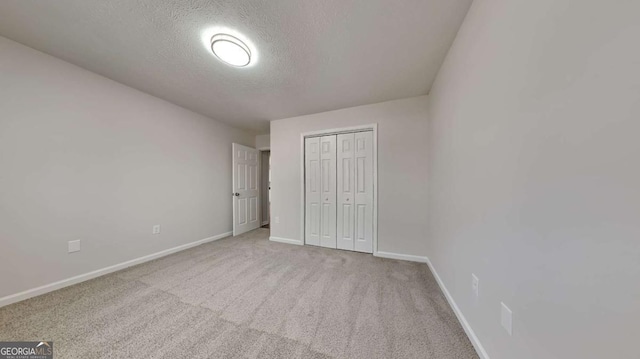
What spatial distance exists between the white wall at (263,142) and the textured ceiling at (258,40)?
1.95 meters

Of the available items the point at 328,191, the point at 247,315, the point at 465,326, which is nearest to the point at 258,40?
the point at 328,191

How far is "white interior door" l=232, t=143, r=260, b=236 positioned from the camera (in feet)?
12.2

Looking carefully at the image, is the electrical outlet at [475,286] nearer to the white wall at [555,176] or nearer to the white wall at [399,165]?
the white wall at [555,176]

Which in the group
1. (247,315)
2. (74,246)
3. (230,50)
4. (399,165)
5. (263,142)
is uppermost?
(230,50)

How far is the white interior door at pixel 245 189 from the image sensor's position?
3.72 m

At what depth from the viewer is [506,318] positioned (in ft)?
3.04

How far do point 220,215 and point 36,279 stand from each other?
6.60 ft

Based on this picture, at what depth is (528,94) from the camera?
2.60ft

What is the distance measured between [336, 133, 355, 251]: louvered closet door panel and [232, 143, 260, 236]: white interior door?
2092 millimetres

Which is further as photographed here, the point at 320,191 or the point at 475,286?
the point at 320,191

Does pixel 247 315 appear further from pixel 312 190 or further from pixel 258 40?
pixel 258 40

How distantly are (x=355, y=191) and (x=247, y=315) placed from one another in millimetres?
2036

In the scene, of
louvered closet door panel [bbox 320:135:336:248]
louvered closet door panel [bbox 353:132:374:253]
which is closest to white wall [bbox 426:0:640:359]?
louvered closet door panel [bbox 353:132:374:253]

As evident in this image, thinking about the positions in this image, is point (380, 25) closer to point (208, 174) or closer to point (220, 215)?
point (208, 174)
